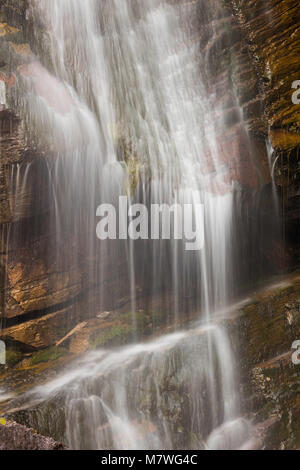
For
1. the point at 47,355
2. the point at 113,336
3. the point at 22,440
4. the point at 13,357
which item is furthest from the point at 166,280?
the point at 22,440

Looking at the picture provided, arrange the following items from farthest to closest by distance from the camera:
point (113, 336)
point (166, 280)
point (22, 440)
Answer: point (166, 280)
point (113, 336)
point (22, 440)

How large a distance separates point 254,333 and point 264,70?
496 cm

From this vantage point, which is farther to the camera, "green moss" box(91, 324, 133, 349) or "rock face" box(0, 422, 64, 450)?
"green moss" box(91, 324, 133, 349)

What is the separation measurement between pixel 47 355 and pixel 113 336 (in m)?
1.19

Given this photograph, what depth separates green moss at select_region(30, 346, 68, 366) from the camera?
596 centimetres

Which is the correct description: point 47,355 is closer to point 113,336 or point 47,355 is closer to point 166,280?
point 113,336

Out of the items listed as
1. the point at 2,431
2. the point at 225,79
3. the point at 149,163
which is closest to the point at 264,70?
the point at 225,79

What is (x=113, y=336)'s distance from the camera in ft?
20.5

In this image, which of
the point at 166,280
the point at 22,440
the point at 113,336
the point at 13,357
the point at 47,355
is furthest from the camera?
the point at 166,280

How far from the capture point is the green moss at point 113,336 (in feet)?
20.2

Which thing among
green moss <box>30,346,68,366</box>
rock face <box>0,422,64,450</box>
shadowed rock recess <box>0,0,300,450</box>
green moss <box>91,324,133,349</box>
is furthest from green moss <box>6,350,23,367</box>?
rock face <box>0,422,64,450</box>

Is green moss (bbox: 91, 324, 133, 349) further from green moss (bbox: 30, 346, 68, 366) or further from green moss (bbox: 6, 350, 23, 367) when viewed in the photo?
green moss (bbox: 6, 350, 23, 367)

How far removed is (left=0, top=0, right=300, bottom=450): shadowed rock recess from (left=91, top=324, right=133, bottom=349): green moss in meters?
0.03

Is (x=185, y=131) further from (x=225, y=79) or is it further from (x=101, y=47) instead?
(x=101, y=47)
